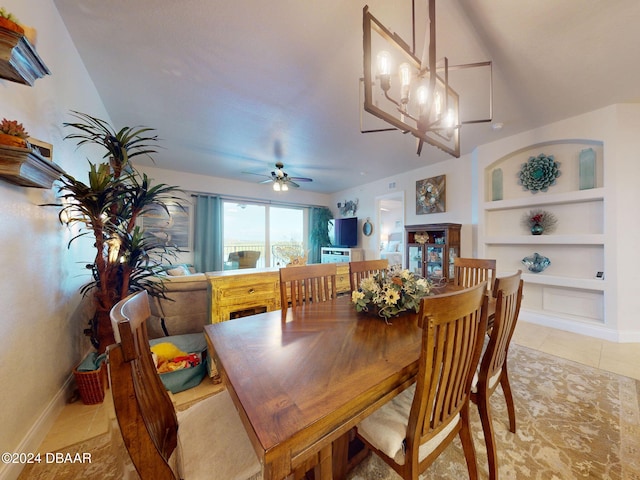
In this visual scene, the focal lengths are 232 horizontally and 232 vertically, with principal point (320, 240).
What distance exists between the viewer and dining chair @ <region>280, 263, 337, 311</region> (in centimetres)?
161

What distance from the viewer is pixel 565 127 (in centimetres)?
293

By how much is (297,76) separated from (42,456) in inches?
125

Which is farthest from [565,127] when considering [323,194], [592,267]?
[323,194]

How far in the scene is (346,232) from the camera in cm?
617

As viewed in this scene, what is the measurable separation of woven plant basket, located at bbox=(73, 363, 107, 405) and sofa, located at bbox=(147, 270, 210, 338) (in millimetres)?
589

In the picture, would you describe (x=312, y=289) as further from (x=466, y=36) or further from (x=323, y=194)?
(x=323, y=194)

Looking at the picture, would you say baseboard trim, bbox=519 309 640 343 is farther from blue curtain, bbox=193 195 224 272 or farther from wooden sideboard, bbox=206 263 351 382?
blue curtain, bbox=193 195 224 272

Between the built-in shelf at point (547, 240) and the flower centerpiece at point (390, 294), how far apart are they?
2.87 m

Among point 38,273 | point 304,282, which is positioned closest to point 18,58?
point 38,273

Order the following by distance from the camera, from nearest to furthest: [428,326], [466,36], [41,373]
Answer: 1. [428,326]
2. [41,373]
3. [466,36]

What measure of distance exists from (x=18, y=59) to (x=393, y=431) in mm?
2221

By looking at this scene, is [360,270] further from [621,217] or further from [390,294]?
[621,217]

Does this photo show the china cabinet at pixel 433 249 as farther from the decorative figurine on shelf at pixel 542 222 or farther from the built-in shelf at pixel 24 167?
the built-in shelf at pixel 24 167

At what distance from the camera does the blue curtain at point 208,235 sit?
5141 mm
